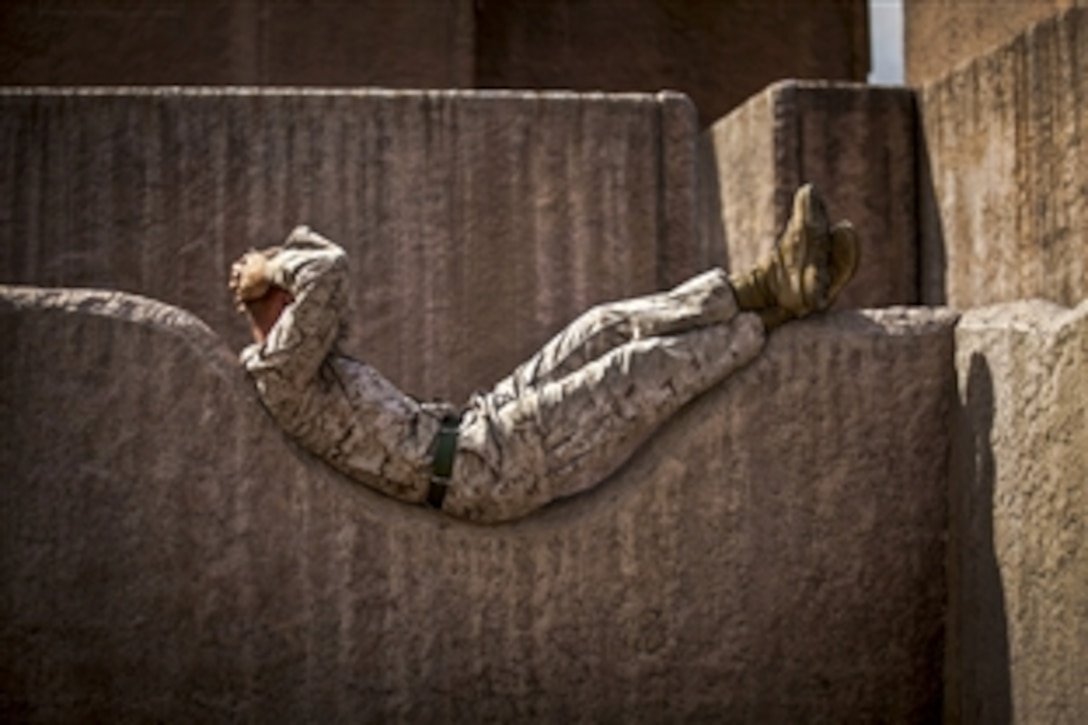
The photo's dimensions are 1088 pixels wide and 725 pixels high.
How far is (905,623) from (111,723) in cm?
173

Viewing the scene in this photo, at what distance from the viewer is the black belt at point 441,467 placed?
2.62 m

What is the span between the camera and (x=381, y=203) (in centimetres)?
411

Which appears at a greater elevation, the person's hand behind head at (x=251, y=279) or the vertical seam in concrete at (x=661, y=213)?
the vertical seam in concrete at (x=661, y=213)

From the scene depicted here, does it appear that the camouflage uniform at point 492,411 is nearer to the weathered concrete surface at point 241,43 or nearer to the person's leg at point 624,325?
the person's leg at point 624,325

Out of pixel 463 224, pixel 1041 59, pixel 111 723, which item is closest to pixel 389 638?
pixel 111 723

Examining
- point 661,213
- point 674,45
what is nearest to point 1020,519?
point 661,213

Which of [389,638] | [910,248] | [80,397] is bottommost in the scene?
[389,638]

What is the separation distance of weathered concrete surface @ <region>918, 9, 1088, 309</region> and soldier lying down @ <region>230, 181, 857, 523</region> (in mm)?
822

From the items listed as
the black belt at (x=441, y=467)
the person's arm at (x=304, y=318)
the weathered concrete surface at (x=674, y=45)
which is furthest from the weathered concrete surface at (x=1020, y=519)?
the weathered concrete surface at (x=674, y=45)

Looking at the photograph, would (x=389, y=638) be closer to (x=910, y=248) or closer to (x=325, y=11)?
(x=910, y=248)

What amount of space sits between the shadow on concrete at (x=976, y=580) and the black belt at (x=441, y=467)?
110 centimetres

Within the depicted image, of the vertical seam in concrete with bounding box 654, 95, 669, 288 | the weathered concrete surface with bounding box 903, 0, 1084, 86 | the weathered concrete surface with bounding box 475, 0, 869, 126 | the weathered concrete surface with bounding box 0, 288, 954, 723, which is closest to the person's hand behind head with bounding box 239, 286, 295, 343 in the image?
the weathered concrete surface with bounding box 0, 288, 954, 723

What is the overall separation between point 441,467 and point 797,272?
0.90 meters

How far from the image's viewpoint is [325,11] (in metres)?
5.68
